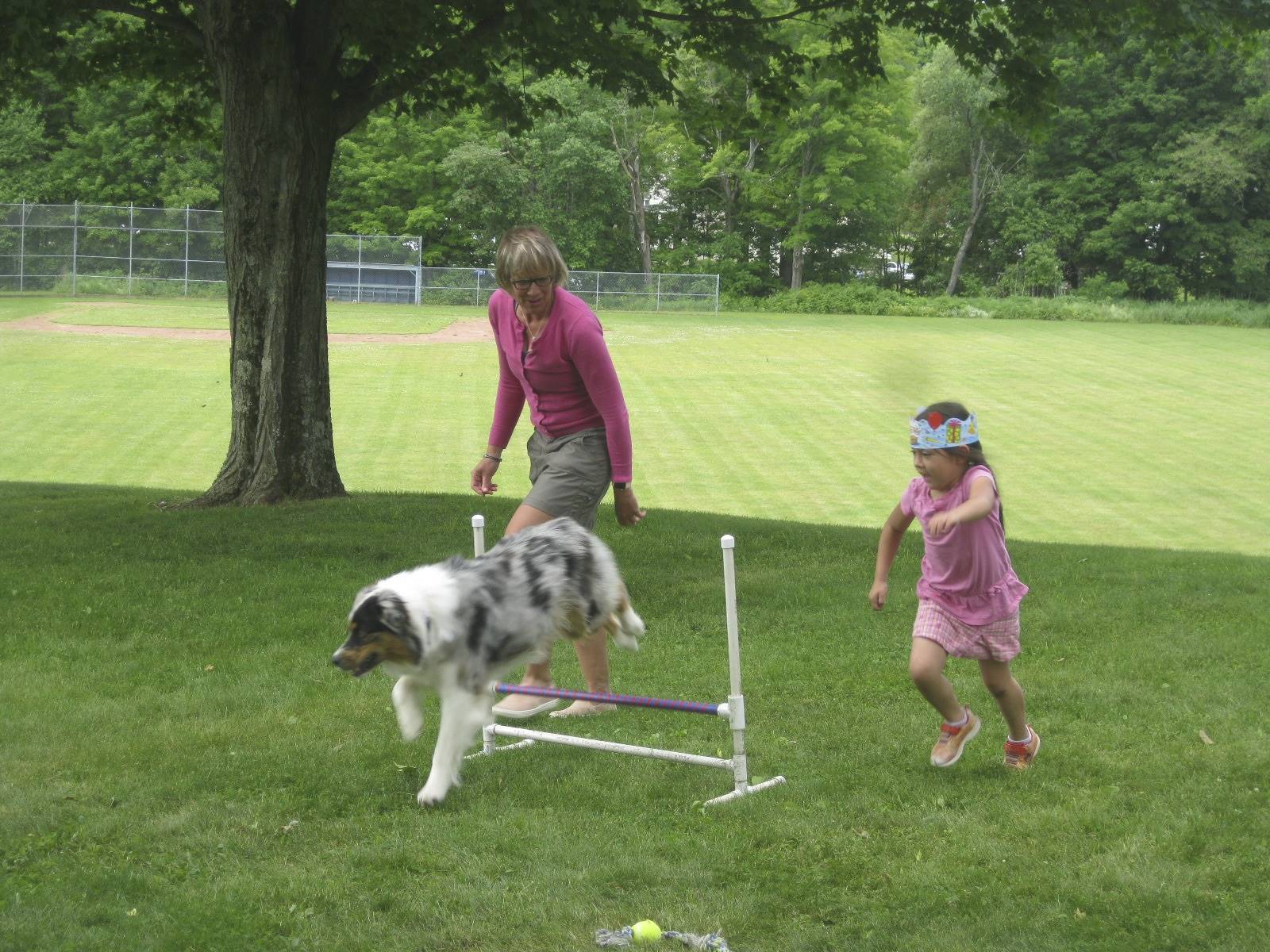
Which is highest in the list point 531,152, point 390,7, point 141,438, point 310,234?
point 531,152

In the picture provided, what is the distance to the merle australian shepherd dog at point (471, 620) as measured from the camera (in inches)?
211

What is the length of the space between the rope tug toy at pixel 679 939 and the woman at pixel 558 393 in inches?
92.5

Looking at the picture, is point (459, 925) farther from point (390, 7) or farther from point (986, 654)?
point (390, 7)

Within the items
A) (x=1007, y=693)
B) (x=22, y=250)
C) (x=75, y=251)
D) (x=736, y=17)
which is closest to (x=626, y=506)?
(x=1007, y=693)

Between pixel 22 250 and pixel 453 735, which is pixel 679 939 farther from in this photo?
pixel 22 250

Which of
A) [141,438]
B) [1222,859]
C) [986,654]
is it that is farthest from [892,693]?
[141,438]

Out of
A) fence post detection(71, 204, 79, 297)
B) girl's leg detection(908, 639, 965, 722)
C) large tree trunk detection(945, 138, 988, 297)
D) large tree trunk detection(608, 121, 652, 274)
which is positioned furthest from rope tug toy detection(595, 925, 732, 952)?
large tree trunk detection(945, 138, 988, 297)

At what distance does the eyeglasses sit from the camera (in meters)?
6.38

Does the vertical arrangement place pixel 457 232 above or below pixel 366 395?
above

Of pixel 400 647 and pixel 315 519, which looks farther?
pixel 315 519

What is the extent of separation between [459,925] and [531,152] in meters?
63.2

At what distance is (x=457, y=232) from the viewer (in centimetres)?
6688

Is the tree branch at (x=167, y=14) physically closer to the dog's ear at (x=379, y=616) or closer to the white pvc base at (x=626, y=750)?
the white pvc base at (x=626, y=750)

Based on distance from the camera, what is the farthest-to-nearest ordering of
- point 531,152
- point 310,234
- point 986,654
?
point 531,152, point 310,234, point 986,654
